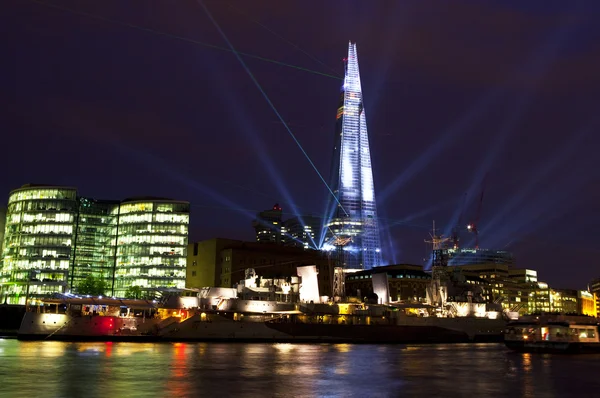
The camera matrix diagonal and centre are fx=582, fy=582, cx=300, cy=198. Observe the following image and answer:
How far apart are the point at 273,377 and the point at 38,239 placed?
130 metres

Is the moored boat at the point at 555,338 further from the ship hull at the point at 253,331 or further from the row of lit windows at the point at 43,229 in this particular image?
the row of lit windows at the point at 43,229

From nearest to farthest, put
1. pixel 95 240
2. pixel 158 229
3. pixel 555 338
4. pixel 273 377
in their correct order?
1. pixel 273 377
2. pixel 555 338
3. pixel 158 229
4. pixel 95 240

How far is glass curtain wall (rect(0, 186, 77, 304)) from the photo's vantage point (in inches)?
5719

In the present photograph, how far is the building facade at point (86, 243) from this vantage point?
482 feet

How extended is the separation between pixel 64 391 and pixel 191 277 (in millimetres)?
135729

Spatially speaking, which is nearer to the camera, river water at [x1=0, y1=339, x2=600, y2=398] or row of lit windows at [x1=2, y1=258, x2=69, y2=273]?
river water at [x1=0, y1=339, x2=600, y2=398]

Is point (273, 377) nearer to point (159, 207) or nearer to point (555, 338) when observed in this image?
point (555, 338)

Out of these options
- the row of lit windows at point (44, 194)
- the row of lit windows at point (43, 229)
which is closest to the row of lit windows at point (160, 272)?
the row of lit windows at point (43, 229)

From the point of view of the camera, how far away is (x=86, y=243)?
168 m

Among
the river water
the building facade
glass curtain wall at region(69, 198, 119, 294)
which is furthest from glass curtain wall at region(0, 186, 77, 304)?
the river water

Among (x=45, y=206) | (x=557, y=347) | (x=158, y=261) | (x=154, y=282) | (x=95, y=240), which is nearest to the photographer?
(x=557, y=347)

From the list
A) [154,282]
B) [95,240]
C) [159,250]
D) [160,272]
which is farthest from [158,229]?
[95,240]

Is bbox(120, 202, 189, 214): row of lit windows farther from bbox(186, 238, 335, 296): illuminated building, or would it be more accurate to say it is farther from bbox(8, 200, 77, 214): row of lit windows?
bbox(8, 200, 77, 214): row of lit windows

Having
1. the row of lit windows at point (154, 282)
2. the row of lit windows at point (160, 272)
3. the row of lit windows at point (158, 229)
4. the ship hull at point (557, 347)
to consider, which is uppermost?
the row of lit windows at point (158, 229)
